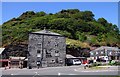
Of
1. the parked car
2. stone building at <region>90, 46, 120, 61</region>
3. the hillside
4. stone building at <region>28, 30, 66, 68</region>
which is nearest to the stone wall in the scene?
stone building at <region>28, 30, 66, 68</region>

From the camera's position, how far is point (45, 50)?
2322 inches

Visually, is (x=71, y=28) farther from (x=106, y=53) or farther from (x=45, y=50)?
(x=45, y=50)

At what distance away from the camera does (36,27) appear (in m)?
91.9

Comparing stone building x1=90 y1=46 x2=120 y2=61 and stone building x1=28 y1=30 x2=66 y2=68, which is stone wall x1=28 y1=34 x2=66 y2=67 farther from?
stone building x1=90 y1=46 x2=120 y2=61

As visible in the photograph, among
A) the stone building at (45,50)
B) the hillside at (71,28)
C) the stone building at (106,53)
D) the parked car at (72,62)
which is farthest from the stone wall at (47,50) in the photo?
the hillside at (71,28)

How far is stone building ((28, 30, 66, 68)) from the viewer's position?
57.6m

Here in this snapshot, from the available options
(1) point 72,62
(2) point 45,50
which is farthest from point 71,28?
(2) point 45,50

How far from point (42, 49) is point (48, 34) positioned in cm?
311

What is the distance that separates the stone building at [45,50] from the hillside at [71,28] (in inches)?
655

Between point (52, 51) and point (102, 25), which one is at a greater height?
point (102, 25)

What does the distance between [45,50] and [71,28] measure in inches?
1409

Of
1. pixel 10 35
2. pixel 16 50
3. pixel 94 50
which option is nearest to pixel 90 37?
pixel 94 50

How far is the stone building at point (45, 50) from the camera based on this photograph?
189 feet

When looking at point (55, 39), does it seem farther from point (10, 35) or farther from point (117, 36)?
point (117, 36)
